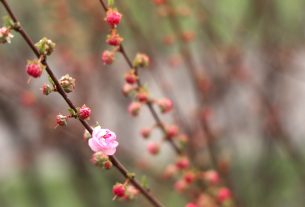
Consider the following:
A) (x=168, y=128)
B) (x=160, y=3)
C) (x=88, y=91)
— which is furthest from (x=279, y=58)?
(x=168, y=128)

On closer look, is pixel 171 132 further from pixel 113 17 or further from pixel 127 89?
pixel 113 17

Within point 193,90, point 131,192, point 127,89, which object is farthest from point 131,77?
point 193,90

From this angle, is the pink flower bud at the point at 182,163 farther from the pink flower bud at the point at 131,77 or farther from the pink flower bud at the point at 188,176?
the pink flower bud at the point at 131,77

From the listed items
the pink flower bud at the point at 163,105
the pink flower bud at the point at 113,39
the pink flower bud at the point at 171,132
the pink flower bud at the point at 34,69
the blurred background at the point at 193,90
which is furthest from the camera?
the blurred background at the point at 193,90

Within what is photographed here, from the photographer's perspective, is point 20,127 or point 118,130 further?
point 118,130

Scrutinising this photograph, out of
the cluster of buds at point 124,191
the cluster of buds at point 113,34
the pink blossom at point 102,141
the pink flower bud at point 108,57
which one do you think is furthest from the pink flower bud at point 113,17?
the cluster of buds at point 124,191

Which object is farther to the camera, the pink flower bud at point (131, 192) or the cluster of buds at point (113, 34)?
the pink flower bud at point (131, 192)

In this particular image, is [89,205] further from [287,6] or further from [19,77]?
[287,6]

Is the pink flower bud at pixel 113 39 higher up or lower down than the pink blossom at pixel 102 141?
higher up
